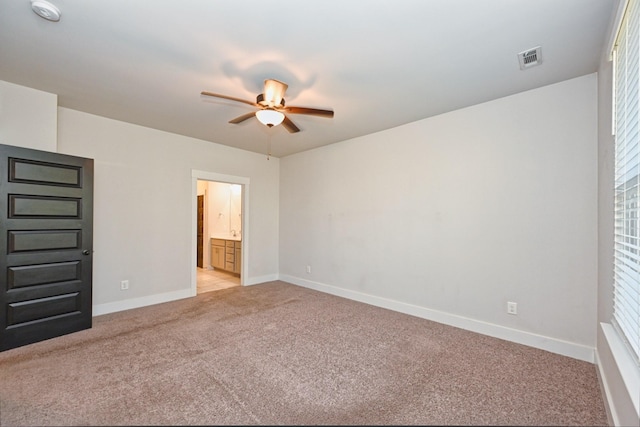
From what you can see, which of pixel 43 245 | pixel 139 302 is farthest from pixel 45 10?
pixel 139 302

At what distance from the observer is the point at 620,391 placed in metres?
1.59

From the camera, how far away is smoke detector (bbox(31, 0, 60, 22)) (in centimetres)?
181

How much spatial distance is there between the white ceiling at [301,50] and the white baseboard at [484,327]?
247 cm

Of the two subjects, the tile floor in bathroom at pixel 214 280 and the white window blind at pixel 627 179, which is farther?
the tile floor in bathroom at pixel 214 280

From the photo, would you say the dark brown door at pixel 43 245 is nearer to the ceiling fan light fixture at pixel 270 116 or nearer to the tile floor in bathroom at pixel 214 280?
the tile floor in bathroom at pixel 214 280

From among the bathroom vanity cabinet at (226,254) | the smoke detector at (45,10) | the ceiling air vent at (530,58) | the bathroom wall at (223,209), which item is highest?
the smoke detector at (45,10)

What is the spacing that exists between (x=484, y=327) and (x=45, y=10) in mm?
4605

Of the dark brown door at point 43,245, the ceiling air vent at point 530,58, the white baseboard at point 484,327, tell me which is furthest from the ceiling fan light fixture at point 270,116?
the white baseboard at point 484,327

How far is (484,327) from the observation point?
10.4 ft

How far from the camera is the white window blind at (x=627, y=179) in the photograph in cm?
149

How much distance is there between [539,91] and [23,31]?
439 cm

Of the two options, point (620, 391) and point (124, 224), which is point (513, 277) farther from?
point (124, 224)

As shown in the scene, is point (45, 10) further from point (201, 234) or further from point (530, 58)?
point (201, 234)

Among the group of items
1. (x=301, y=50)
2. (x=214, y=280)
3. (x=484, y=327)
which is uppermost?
(x=301, y=50)
